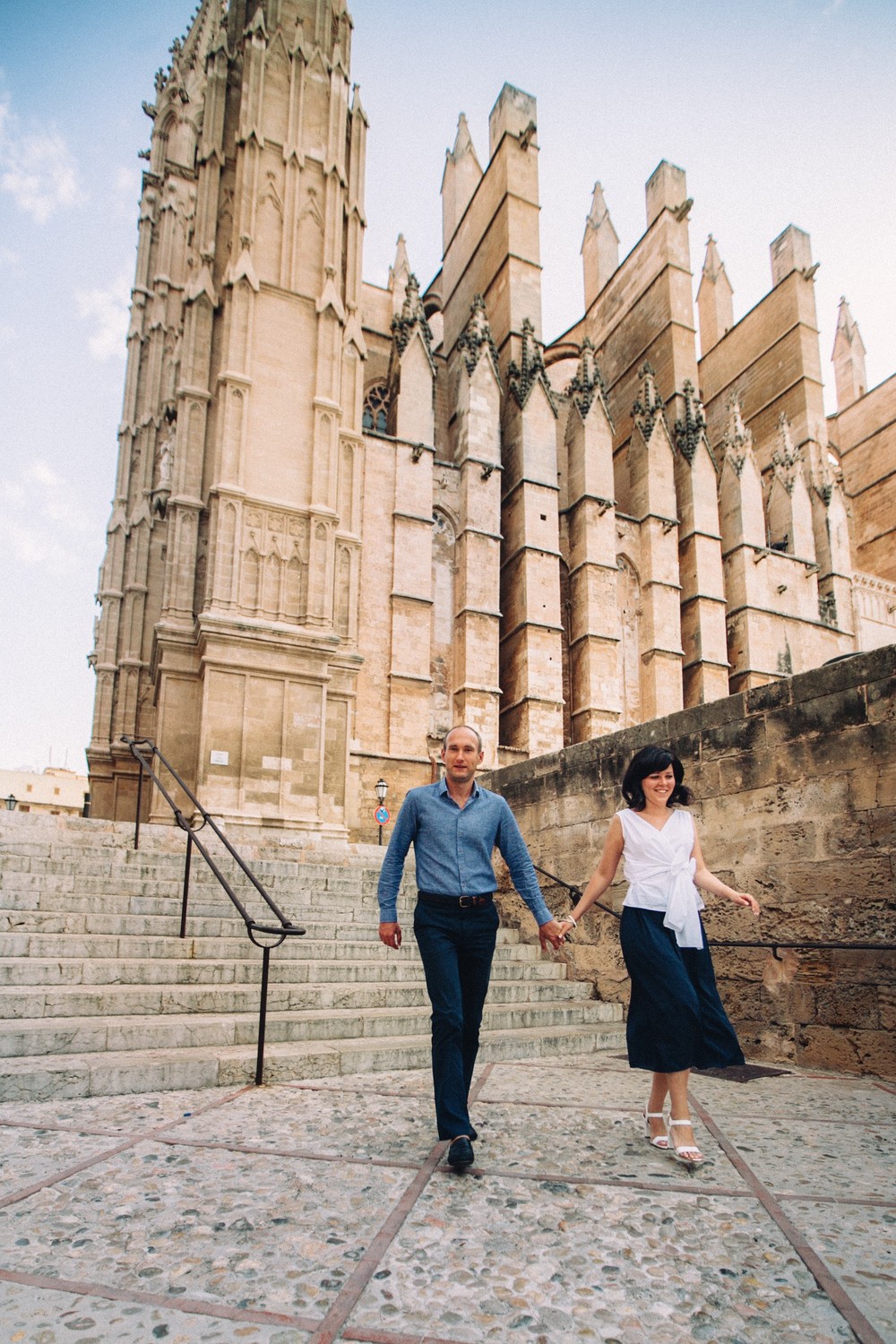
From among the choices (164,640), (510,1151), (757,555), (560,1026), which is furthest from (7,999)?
(757,555)

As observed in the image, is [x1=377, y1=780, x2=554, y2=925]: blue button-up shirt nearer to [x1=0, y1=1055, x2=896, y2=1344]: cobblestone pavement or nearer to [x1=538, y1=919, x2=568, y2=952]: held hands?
[x1=538, y1=919, x2=568, y2=952]: held hands

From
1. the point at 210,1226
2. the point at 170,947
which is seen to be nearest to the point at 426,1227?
the point at 210,1226

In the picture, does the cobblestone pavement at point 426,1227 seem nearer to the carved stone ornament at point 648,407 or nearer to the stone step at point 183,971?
the stone step at point 183,971

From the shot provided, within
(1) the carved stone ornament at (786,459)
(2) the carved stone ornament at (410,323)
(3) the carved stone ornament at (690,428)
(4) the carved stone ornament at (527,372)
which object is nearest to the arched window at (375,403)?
(2) the carved stone ornament at (410,323)

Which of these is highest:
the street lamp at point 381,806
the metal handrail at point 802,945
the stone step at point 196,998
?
the street lamp at point 381,806

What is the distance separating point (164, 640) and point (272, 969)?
947 cm

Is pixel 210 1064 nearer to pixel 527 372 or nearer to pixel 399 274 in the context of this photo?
pixel 527 372

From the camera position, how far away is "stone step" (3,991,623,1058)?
368 centimetres

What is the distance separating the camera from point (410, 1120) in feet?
10.3

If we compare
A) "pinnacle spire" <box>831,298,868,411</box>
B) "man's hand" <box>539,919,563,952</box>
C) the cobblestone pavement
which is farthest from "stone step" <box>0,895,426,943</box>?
"pinnacle spire" <box>831,298,868,411</box>

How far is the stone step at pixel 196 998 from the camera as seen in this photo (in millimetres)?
3961

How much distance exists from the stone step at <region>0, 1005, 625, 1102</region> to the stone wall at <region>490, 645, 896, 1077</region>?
1.40m

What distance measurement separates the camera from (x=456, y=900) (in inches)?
113

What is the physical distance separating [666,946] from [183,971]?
2955 mm
